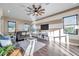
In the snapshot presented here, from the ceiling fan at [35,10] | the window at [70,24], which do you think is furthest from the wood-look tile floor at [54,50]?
the ceiling fan at [35,10]

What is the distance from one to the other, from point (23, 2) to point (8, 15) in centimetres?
50

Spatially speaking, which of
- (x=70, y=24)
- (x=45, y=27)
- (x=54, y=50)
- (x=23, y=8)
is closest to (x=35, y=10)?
(x=23, y=8)

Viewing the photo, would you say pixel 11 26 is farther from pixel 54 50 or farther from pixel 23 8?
pixel 54 50

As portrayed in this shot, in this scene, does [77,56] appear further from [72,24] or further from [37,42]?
[37,42]

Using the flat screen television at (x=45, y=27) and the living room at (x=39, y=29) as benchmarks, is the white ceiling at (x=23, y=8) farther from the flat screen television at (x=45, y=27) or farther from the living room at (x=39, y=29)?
the flat screen television at (x=45, y=27)

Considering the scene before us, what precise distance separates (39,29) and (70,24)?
0.80m

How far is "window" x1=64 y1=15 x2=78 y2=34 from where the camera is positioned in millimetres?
2887

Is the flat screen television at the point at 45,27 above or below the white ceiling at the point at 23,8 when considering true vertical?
below

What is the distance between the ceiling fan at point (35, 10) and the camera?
2.90 metres

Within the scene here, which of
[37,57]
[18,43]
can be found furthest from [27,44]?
[37,57]

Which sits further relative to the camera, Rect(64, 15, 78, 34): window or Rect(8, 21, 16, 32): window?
Rect(8, 21, 16, 32): window

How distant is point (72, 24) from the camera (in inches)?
115

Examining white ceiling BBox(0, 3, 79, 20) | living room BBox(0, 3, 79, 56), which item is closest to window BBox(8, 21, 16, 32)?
living room BBox(0, 3, 79, 56)

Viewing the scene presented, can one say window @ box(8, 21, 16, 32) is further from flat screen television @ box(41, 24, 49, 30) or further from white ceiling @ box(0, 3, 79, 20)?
flat screen television @ box(41, 24, 49, 30)
